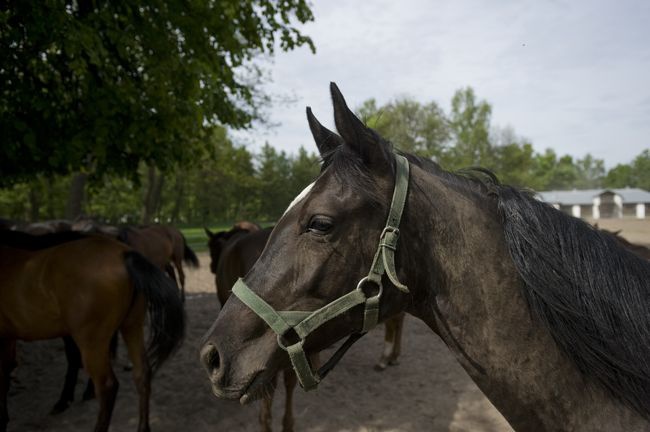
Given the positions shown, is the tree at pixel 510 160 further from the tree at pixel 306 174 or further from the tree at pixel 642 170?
the tree at pixel 642 170

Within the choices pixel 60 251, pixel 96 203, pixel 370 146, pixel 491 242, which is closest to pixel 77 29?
pixel 60 251

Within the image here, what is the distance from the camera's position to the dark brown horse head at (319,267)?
1.41 meters

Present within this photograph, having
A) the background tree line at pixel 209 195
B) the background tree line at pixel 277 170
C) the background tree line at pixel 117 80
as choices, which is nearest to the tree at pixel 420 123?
the background tree line at pixel 277 170

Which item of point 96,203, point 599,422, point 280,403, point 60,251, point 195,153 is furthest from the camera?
point 96,203

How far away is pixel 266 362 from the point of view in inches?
55.8

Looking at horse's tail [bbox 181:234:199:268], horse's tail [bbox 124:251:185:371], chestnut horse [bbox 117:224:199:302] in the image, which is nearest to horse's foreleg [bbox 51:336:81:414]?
horse's tail [bbox 124:251:185:371]

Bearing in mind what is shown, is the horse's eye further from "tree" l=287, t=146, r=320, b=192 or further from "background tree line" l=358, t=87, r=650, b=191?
"background tree line" l=358, t=87, r=650, b=191

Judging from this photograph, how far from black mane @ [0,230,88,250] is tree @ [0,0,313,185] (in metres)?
0.87

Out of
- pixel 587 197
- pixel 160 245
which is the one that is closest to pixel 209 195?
pixel 160 245

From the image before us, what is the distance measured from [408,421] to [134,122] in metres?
4.59

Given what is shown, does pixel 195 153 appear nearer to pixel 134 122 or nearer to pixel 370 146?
pixel 134 122

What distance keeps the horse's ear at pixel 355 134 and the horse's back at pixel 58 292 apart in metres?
3.36

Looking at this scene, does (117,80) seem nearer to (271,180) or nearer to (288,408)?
(288,408)

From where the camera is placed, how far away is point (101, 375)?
3781 mm
